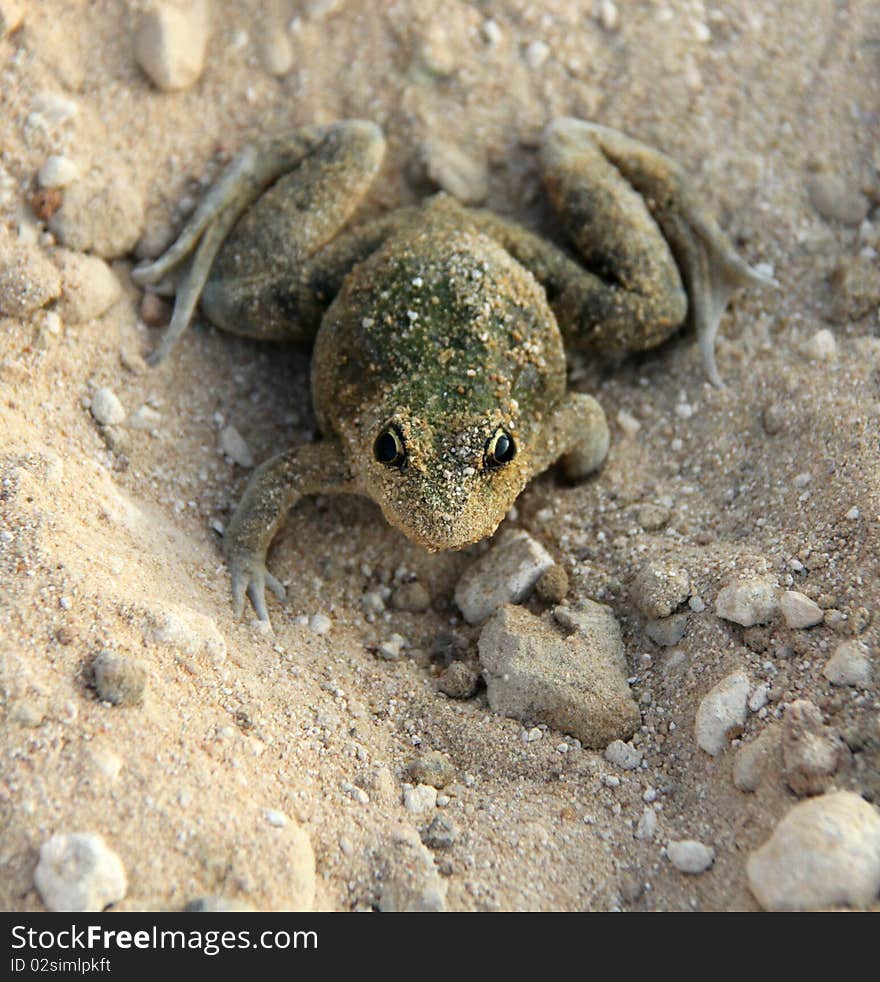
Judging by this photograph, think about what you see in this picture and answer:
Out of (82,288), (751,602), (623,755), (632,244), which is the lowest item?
(623,755)

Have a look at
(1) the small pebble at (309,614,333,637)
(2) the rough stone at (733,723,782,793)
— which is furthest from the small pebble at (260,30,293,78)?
(2) the rough stone at (733,723,782,793)

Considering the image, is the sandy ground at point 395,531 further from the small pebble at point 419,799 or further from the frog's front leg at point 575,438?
the frog's front leg at point 575,438

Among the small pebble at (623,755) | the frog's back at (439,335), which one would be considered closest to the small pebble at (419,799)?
the small pebble at (623,755)

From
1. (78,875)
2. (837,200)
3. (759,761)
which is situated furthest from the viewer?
(837,200)

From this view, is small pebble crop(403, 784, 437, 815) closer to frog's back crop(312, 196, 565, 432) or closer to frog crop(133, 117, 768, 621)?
frog crop(133, 117, 768, 621)

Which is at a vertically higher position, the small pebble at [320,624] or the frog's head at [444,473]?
the frog's head at [444,473]

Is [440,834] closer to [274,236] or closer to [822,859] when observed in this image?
[822,859]

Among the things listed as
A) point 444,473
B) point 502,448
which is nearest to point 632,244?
point 502,448
